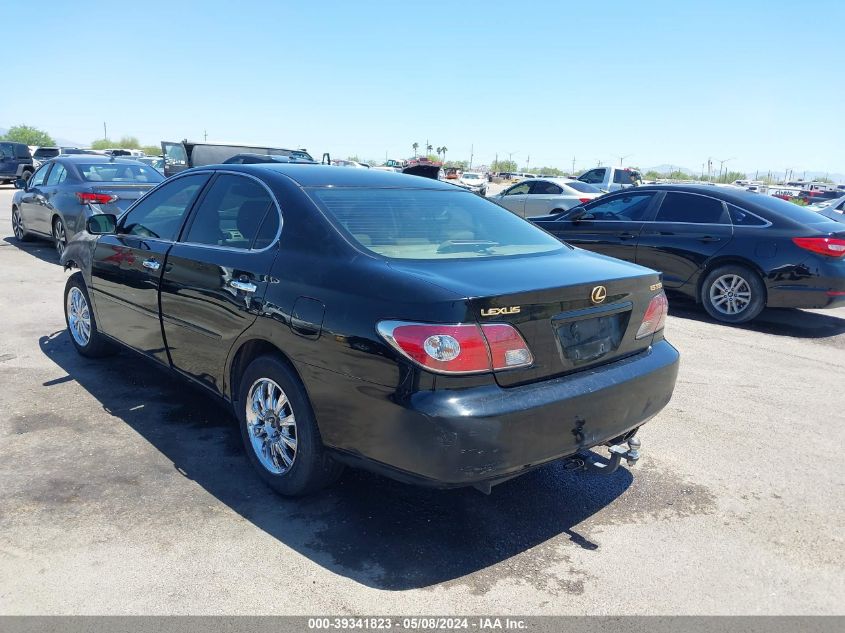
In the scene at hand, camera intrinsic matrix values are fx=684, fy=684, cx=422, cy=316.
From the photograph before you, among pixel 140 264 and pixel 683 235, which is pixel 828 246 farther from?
pixel 140 264

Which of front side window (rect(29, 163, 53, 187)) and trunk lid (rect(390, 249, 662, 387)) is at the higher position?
front side window (rect(29, 163, 53, 187))

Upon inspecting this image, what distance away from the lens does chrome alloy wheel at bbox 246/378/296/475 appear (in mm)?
3426

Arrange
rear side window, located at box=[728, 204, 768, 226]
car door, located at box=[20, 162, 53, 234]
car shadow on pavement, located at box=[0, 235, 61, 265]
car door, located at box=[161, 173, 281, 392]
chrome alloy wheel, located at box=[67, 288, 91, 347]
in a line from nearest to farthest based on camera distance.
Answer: car door, located at box=[161, 173, 281, 392] → chrome alloy wheel, located at box=[67, 288, 91, 347] → rear side window, located at box=[728, 204, 768, 226] → car shadow on pavement, located at box=[0, 235, 61, 265] → car door, located at box=[20, 162, 53, 234]

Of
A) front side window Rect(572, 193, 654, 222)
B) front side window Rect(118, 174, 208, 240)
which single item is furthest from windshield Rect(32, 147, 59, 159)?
front side window Rect(118, 174, 208, 240)

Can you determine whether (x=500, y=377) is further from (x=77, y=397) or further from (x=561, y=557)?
(x=77, y=397)

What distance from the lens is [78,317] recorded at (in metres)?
5.70

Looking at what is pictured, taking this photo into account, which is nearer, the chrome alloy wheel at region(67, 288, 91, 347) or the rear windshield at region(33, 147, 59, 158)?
the chrome alloy wheel at region(67, 288, 91, 347)

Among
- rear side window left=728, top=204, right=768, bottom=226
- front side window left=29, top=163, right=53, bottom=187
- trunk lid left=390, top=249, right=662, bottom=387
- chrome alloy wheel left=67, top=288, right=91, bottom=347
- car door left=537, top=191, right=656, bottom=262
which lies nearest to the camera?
trunk lid left=390, top=249, right=662, bottom=387

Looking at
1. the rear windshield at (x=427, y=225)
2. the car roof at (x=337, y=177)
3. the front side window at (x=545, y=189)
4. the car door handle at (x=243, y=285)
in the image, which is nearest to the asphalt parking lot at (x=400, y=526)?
the car door handle at (x=243, y=285)

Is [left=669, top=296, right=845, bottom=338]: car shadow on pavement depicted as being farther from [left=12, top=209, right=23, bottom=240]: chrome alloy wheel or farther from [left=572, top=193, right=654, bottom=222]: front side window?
[left=12, top=209, right=23, bottom=240]: chrome alloy wheel

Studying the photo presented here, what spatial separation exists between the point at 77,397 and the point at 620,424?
377 cm

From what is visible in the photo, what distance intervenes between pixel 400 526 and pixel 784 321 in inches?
259

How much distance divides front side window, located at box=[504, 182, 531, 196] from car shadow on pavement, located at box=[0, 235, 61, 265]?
36.1 ft

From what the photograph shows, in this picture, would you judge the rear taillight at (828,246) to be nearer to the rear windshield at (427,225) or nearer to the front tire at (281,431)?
the rear windshield at (427,225)
